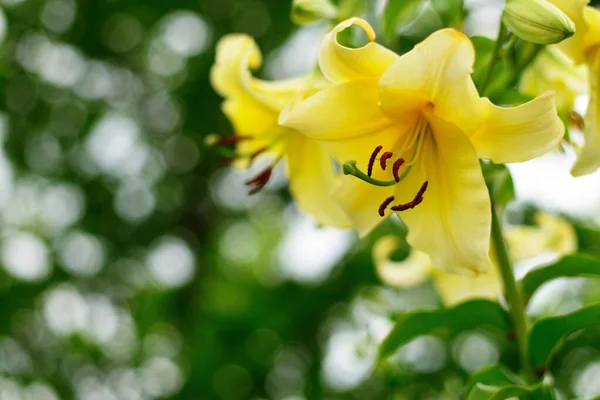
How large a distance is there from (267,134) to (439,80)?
0.31 metres

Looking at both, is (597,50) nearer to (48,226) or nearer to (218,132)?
(218,132)

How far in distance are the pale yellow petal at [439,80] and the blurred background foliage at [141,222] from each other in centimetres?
247

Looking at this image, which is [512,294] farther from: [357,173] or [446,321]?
[357,173]

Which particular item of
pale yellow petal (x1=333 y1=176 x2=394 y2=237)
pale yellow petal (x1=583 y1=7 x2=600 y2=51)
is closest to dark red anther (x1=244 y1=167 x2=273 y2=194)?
pale yellow petal (x1=333 y1=176 x2=394 y2=237)

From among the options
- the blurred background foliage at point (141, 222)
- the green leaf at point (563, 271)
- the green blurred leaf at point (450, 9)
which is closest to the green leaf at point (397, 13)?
the green blurred leaf at point (450, 9)

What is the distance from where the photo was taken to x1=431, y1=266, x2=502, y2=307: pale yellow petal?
90cm

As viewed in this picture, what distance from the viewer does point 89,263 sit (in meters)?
4.21

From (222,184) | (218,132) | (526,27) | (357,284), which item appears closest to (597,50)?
(526,27)

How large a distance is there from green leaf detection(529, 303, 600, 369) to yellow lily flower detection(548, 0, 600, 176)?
0.46 feet

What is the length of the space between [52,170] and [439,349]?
102 inches

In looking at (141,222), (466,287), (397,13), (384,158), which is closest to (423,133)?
Result: (384,158)

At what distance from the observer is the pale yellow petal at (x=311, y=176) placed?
30.7 inches

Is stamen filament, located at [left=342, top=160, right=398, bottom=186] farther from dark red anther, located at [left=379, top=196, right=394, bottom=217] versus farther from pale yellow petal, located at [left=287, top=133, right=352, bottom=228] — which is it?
pale yellow petal, located at [left=287, top=133, right=352, bottom=228]

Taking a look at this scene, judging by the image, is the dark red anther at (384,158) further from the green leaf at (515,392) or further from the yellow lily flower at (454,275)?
the yellow lily flower at (454,275)
